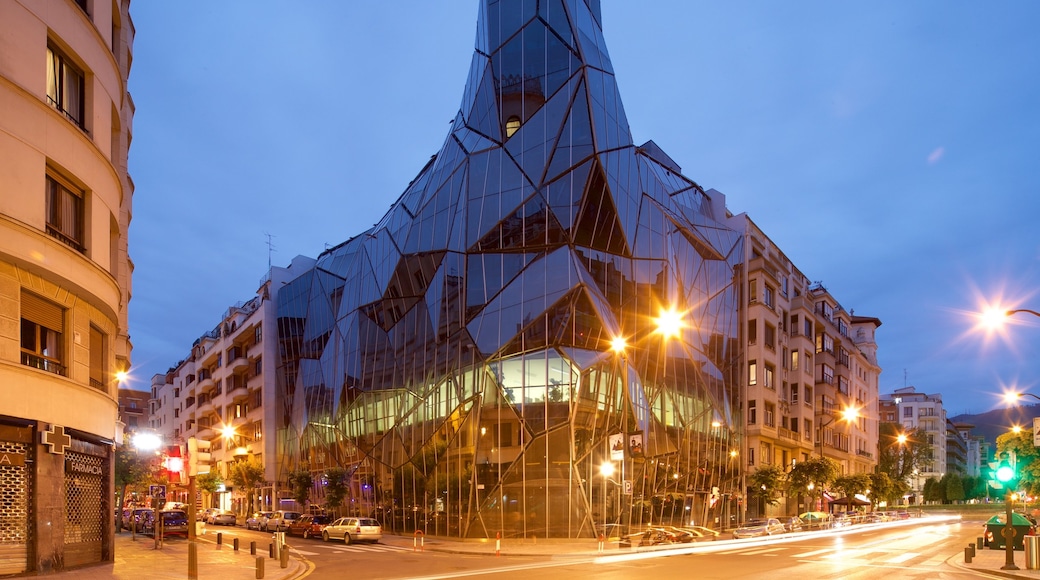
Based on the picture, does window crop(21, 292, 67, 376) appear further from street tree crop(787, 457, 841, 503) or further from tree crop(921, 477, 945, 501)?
tree crop(921, 477, 945, 501)

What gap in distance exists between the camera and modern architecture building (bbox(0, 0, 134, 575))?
63.5 ft

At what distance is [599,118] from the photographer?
51.7 m

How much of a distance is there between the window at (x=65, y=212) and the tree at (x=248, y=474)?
204 ft

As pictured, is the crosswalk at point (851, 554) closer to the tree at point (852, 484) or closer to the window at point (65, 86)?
the window at point (65, 86)

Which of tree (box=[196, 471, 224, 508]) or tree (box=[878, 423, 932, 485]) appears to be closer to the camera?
tree (box=[196, 471, 224, 508])

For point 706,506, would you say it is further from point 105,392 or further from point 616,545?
point 105,392

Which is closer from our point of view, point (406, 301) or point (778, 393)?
point (406, 301)

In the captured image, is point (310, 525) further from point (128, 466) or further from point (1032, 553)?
point (1032, 553)

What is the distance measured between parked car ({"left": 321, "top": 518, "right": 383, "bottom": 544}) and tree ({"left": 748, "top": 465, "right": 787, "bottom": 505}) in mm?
33929

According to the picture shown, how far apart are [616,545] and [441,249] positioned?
24023 millimetres

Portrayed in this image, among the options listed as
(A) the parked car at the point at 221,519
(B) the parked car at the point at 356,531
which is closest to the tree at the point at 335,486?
(A) the parked car at the point at 221,519

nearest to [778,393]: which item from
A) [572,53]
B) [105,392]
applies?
[572,53]

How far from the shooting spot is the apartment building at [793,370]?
6731 cm

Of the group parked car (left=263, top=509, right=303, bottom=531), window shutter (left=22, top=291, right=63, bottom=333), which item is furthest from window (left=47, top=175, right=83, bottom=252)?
parked car (left=263, top=509, right=303, bottom=531)
